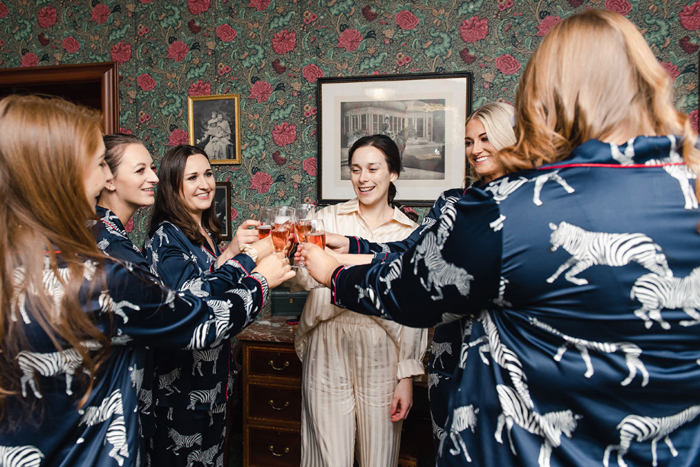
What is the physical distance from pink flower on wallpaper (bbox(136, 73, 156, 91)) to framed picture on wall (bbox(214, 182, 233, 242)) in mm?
855

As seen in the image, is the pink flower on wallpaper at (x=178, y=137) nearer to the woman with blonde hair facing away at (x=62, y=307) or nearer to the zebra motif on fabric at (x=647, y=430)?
the woman with blonde hair facing away at (x=62, y=307)

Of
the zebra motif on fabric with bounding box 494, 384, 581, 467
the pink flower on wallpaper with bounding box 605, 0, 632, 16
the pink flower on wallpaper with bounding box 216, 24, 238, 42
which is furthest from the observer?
the pink flower on wallpaper with bounding box 216, 24, 238, 42

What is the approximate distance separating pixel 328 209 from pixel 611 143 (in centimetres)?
158

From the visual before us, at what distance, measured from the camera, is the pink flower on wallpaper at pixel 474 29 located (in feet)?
9.40

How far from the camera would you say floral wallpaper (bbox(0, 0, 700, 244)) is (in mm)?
2816

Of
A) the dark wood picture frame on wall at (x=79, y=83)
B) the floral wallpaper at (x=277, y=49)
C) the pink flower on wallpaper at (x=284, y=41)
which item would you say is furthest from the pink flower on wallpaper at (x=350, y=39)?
the dark wood picture frame on wall at (x=79, y=83)

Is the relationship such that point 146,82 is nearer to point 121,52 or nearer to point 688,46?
point 121,52

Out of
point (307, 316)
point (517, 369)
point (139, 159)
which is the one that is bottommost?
point (307, 316)

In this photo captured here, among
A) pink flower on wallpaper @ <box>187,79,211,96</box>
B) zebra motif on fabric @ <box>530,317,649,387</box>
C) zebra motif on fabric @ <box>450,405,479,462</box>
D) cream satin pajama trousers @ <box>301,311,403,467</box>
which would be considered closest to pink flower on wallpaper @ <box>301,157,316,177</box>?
pink flower on wallpaper @ <box>187,79,211,96</box>

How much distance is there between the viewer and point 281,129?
10.5 feet

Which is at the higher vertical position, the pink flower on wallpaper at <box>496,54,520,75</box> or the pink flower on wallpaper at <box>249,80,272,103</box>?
the pink flower on wallpaper at <box>496,54,520,75</box>

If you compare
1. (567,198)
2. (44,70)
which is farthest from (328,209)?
(44,70)

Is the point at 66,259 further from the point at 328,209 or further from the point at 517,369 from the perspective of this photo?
the point at 328,209

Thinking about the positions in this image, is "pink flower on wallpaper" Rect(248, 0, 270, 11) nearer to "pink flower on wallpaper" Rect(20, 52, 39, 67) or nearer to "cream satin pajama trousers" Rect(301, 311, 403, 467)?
"pink flower on wallpaper" Rect(20, 52, 39, 67)
